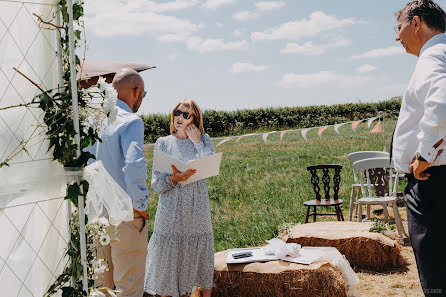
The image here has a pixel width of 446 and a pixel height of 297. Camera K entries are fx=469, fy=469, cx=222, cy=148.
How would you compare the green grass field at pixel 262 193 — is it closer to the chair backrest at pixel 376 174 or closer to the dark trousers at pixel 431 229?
the chair backrest at pixel 376 174

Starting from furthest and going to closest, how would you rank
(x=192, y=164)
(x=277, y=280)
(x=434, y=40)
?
1. (x=277, y=280)
2. (x=192, y=164)
3. (x=434, y=40)

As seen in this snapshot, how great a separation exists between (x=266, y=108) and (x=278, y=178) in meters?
27.0

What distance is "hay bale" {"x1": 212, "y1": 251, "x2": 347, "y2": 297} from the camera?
4.51 metres

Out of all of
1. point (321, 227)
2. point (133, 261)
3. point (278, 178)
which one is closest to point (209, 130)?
point (278, 178)

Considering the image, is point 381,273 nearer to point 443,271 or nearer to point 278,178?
point 443,271

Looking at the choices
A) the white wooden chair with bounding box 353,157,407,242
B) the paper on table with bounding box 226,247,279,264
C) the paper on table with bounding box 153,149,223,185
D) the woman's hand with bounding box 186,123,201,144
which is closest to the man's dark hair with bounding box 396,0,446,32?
the paper on table with bounding box 153,149,223,185

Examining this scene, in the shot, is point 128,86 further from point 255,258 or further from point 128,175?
point 255,258

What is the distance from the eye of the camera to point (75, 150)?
204cm

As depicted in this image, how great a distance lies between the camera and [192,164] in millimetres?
4074

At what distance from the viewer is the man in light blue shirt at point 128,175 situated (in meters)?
3.22

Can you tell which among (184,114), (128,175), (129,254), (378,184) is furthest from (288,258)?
(378,184)

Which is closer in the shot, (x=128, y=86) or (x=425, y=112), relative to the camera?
(x=425, y=112)

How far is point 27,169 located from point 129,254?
1.62 meters

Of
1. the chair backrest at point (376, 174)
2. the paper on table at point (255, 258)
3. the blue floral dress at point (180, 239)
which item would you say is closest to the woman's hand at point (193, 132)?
the blue floral dress at point (180, 239)
